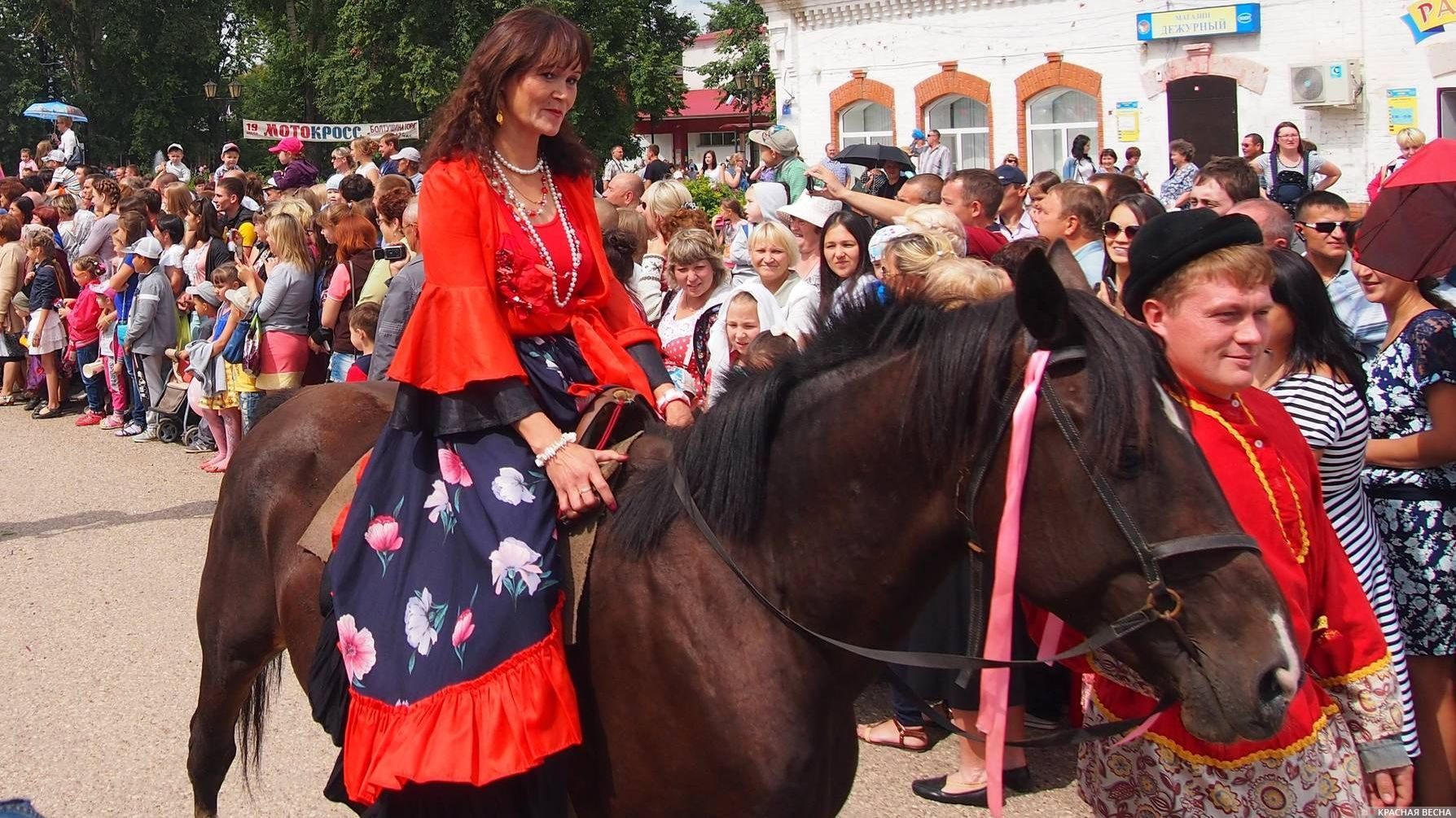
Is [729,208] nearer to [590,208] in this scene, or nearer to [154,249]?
[154,249]

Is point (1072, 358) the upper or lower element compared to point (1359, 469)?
upper

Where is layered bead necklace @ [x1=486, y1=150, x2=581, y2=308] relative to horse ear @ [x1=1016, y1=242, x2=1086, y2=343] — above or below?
above

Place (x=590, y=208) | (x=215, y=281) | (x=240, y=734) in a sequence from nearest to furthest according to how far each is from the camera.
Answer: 1. (x=590, y=208)
2. (x=240, y=734)
3. (x=215, y=281)

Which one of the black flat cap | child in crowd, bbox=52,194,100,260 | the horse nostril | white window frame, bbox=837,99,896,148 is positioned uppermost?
white window frame, bbox=837,99,896,148

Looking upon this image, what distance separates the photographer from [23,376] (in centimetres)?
1341

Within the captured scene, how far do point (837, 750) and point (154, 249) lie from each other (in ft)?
33.4

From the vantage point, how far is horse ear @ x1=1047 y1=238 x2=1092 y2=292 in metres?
2.27

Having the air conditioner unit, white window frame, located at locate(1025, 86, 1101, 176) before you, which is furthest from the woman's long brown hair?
white window frame, located at locate(1025, 86, 1101, 176)

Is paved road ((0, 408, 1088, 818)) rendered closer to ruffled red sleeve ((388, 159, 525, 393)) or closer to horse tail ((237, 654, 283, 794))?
horse tail ((237, 654, 283, 794))

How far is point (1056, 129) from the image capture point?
75.5ft

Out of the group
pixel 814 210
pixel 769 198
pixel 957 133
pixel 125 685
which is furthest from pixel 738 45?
pixel 125 685

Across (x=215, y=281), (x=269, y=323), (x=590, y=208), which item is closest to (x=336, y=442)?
(x=590, y=208)

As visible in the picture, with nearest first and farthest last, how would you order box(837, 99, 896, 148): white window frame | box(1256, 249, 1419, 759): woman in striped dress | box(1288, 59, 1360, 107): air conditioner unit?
1. box(1256, 249, 1419, 759): woman in striped dress
2. box(1288, 59, 1360, 107): air conditioner unit
3. box(837, 99, 896, 148): white window frame

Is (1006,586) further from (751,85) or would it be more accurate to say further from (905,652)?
(751,85)
